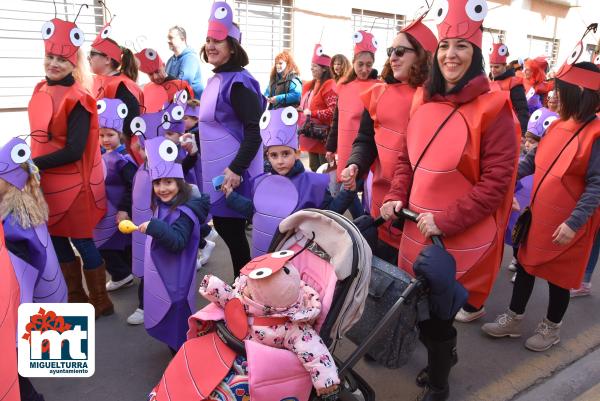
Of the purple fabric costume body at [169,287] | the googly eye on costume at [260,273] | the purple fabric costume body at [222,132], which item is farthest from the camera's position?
the purple fabric costume body at [222,132]

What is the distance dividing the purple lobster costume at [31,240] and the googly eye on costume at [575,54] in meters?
3.44

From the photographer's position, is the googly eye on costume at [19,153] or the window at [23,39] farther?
the window at [23,39]

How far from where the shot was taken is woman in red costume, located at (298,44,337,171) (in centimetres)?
566

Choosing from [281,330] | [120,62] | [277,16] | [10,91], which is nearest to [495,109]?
[281,330]

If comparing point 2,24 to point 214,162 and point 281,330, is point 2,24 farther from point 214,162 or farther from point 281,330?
point 281,330

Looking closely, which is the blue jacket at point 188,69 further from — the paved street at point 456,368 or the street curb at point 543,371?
the street curb at point 543,371

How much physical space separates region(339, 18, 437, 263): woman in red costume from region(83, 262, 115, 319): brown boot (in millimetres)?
1935

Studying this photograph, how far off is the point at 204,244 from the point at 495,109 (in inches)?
130

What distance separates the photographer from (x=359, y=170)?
3.15 metres

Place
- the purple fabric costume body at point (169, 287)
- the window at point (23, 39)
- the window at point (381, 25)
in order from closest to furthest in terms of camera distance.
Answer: the purple fabric costume body at point (169, 287), the window at point (23, 39), the window at point (381, 25)

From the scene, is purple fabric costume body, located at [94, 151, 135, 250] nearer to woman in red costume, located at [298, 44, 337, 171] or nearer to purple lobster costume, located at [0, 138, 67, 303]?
purple lobster costume, located at [0, 138, 67, 303]

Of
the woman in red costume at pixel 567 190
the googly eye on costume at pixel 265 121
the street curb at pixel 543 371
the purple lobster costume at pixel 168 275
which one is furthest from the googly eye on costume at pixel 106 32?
the street curb at pixel 543 371

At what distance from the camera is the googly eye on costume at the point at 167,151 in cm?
288

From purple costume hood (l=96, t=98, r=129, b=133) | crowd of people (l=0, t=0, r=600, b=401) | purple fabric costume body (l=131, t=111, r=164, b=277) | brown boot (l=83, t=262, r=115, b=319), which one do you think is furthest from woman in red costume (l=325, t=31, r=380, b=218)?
brown boot (l=83, t=262, r=115, b=319)
